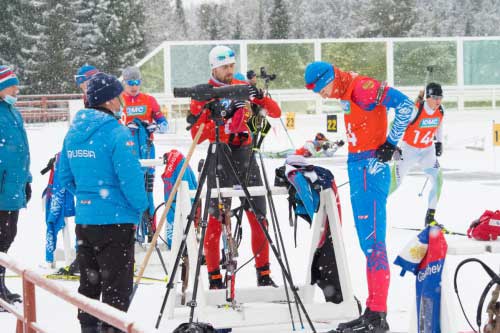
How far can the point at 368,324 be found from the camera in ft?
17.7

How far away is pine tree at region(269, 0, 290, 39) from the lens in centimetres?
7362

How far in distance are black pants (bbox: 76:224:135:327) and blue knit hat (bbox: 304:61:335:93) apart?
1.66m

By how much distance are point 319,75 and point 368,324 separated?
170cm

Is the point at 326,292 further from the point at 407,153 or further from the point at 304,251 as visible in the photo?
the point at 407,153

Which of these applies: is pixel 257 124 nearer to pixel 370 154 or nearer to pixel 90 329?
pixel 370 154

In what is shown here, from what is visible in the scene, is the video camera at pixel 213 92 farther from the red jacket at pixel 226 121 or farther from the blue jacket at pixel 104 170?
the red jacket at pixel 226 121

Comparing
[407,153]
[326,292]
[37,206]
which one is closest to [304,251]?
[407,153]

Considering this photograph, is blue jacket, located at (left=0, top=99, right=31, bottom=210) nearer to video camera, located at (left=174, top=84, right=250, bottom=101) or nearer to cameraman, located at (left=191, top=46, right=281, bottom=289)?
cameraman, located at (left=191, top=46, right=281, bottom=289)

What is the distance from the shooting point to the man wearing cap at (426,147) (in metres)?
9.91

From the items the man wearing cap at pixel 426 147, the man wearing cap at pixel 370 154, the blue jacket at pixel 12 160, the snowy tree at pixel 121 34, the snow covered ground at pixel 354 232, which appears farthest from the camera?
the snowy tree at pixel 121 34

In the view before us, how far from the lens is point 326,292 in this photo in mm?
6059

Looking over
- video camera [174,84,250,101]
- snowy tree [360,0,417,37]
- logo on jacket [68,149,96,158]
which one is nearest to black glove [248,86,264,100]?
video camera [174,84,250,101]

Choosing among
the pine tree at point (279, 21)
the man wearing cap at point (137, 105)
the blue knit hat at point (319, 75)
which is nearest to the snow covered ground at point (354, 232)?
the blue knit hat at point (319, 75)

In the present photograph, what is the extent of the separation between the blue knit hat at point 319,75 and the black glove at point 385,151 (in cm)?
58
